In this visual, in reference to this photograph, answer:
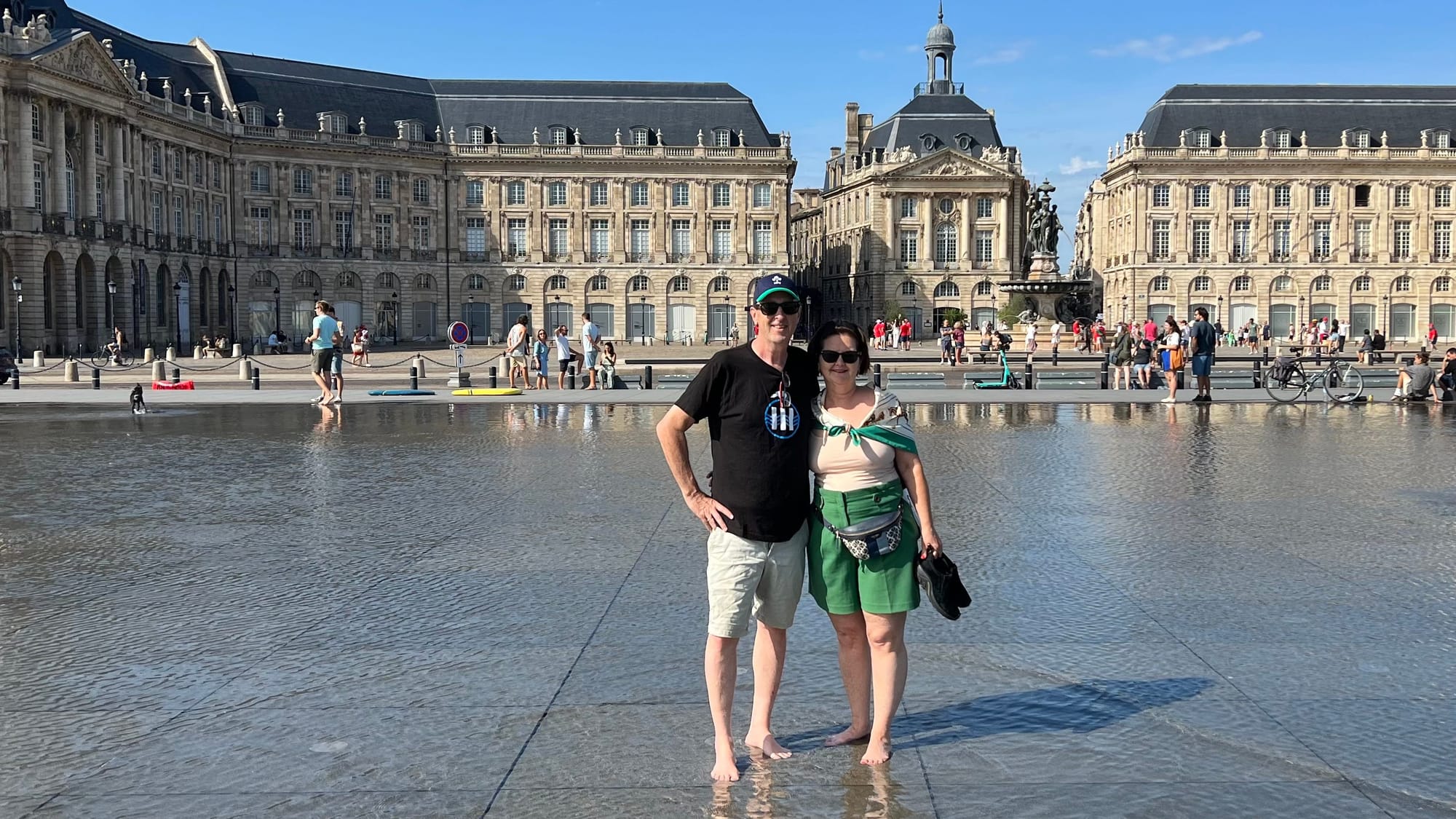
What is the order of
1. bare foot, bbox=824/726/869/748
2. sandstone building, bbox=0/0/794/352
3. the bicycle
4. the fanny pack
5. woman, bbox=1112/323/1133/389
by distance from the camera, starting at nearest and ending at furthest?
the fanny pack
bare foot, bbox=824/726/869/748
the bicycle
woman, bbox=1112/323/1133/389
sandstone building, bbox=0/0/794/352

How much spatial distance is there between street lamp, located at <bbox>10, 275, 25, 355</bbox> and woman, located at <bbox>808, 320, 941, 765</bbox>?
6069cm

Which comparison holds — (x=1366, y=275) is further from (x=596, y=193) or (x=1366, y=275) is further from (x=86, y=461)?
(x=86, y=461)

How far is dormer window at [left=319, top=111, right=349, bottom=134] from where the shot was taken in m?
84.0

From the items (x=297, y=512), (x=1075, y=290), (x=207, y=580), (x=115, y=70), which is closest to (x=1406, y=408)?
(x=297, y=512)

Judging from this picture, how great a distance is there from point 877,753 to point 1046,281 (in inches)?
2259

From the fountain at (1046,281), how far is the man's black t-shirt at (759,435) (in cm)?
5660

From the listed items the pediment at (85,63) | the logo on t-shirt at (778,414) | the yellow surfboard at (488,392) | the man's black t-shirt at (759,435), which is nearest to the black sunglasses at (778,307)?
the man's black t-shirt at (759,435)

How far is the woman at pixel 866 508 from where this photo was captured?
517cm

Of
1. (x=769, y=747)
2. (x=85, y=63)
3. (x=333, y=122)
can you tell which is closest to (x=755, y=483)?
(x=769, y=747)

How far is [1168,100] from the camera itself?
93.4 metres

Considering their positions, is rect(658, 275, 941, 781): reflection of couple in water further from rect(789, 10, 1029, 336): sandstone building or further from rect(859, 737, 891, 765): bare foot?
rect(789, 10, 1029, 336): sandstone building

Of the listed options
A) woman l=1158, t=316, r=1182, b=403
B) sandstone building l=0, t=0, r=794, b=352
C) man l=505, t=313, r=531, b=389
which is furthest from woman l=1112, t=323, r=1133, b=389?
sandstone building l=0, t=0, r=794, b=352

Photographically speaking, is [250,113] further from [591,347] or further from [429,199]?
[591,347]

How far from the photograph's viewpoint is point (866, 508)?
5145 mm
